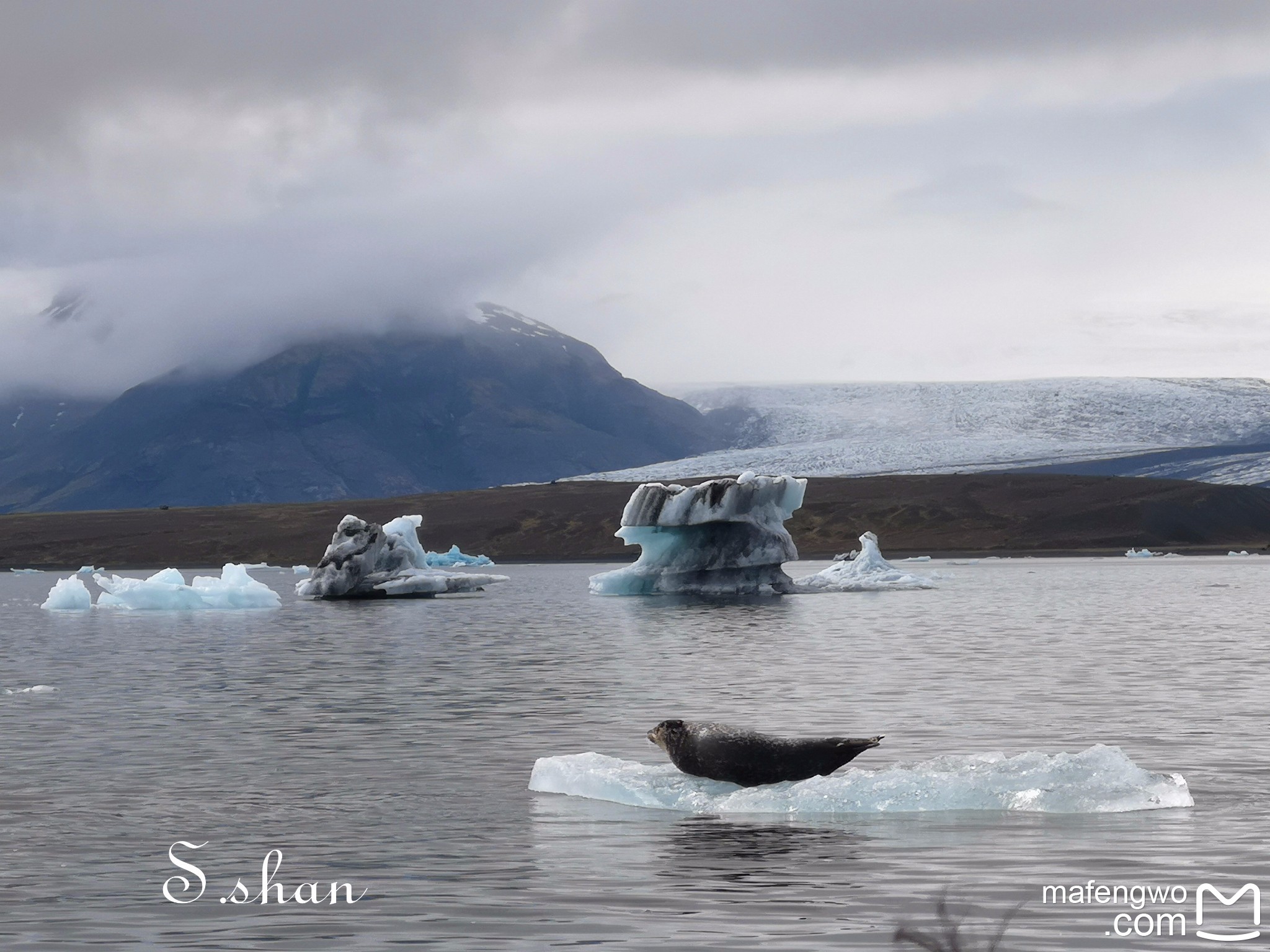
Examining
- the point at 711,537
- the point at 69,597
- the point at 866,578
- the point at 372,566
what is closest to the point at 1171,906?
the point at 711,537

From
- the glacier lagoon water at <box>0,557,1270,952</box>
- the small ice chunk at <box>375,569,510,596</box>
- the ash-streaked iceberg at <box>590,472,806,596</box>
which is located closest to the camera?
the glacier lagoon water at <box>0,557,1270,952</box>

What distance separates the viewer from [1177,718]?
84.6 feet

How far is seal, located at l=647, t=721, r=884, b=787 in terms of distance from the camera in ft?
59.5

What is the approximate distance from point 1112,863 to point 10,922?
385 inches

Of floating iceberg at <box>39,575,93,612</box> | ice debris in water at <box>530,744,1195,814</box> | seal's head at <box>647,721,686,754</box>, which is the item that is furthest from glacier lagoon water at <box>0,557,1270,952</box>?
floating iceberg at <box>39,575,93,612</box>

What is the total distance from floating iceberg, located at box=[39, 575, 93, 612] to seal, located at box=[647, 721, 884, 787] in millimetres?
54974

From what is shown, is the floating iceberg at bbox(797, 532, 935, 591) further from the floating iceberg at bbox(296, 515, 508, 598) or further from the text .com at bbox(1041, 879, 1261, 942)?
the text .com at bbox(1041, 879, 1261, 942)

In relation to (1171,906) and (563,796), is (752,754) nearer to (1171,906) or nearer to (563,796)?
(563,796)

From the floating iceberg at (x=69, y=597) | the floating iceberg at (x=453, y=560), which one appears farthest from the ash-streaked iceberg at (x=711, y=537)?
the floating iceberg at (x=453, y=560)

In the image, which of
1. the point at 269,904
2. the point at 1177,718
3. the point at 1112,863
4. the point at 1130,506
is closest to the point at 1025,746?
the point at 1177,718

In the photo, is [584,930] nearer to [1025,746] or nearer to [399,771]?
[399,771]

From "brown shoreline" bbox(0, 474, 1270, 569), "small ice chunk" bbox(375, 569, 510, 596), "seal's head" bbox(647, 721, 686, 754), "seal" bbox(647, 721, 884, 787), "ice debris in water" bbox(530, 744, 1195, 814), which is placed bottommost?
"ice debris in water" bbox(530, 744, 1195, 814)

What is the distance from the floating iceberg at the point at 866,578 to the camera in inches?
3029

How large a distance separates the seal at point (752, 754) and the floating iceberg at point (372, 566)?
53.0 meters
